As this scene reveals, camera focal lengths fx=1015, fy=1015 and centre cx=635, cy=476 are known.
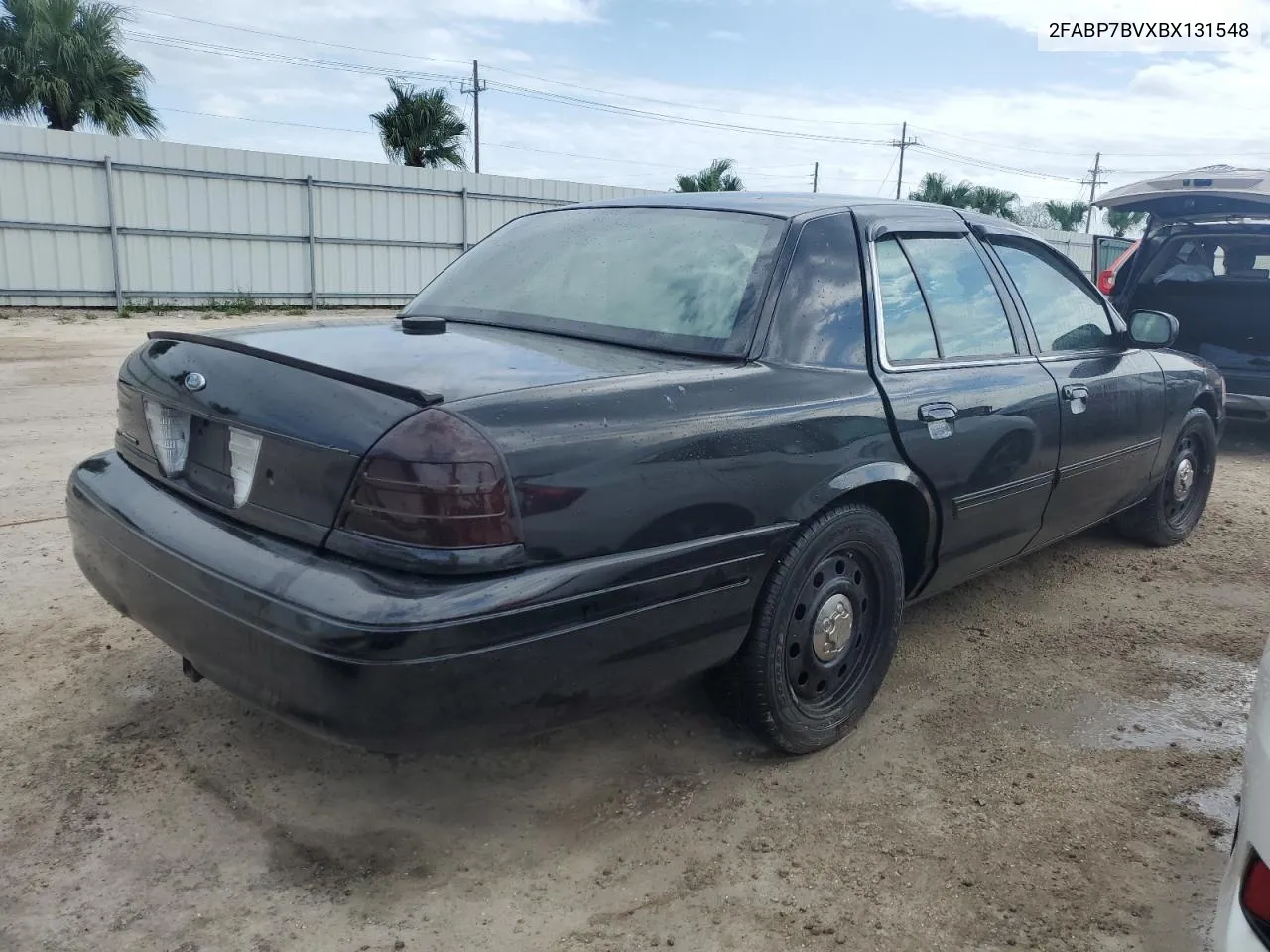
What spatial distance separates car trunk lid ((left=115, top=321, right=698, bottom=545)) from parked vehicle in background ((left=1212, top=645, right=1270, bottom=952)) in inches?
58.1

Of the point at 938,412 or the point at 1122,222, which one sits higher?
the point at 1122,222

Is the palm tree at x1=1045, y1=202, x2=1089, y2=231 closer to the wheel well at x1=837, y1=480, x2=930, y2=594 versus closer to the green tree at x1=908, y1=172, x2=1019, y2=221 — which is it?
the green tree at x1=908, y1=172, x2=1019, y2=221

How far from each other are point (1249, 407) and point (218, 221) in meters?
14.7

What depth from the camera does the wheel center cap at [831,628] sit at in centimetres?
283

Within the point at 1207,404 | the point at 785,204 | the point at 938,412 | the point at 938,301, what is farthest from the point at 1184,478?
the point at 785,204

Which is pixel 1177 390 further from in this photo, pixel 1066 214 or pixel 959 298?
pixel 1066 214

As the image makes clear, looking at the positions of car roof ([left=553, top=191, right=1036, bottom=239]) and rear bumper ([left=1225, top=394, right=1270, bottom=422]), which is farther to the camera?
rear bumper ([left=1225, top=394, right=1270, bottom=422])

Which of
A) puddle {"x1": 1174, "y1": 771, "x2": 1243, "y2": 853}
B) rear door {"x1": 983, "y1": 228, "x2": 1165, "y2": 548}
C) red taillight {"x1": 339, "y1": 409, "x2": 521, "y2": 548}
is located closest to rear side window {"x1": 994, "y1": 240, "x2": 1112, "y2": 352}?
rear door {"x1": 983, "y1": 228, "x2": 1165, "y2": 548}

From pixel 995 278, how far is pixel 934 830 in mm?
2012

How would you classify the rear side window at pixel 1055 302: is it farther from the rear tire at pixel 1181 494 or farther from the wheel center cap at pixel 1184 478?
the wheel center cap at pixel 1184 478

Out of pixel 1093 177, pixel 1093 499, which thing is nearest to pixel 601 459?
pixel 1093 499

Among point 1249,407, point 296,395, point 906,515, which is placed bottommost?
point 1249,407

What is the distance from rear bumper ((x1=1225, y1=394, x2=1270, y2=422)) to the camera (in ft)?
23.8

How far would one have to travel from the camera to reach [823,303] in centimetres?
288
